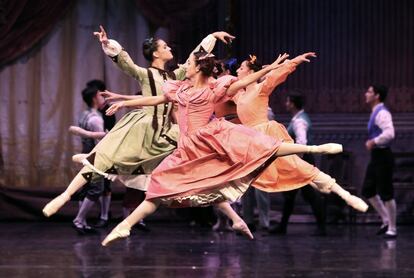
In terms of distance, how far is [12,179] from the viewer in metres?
10.0

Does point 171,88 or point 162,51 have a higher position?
point 162,51

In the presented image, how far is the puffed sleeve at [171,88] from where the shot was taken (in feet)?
21.2

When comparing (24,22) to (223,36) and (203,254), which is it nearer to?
(223,36)

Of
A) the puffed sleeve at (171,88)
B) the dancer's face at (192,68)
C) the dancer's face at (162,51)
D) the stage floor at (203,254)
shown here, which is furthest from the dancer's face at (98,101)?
the dancer's face at (192,68)

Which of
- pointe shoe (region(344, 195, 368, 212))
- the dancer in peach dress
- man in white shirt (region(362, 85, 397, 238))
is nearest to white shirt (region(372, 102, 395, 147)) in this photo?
man in white shirt (region(362, 85, 397, 238))

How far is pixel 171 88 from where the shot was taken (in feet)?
21.5

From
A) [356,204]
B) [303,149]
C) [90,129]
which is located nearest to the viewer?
[303,149]

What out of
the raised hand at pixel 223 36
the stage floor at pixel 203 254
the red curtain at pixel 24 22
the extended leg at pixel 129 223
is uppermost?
the red curtain at pixel 24 22

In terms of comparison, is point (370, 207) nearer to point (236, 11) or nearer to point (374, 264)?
point (236, 11)

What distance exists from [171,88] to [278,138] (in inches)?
37.7

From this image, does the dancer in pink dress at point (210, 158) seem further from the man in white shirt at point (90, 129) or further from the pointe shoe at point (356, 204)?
the man in white shirt at point (90, 129)

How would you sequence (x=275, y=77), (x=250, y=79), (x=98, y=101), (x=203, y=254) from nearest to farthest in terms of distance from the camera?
(x=250, y=79)
(x=203, y=254)
(x=275, y=77)
(x=98, y=101)

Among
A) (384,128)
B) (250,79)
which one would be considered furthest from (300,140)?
(250,79)

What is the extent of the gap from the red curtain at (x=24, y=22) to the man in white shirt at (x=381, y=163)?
325 cm
